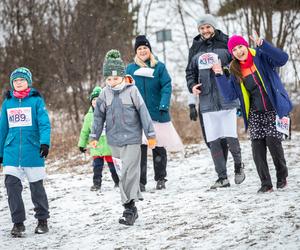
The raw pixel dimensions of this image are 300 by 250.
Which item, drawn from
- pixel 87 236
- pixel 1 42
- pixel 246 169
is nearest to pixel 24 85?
pixel 87 236

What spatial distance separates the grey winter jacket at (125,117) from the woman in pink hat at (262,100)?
1.16 meters

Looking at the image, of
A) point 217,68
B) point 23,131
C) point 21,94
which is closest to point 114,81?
point 21,94

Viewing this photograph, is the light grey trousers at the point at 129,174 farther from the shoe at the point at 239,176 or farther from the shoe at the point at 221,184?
the shoe at the point at 239,176

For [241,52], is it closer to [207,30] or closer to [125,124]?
[207,30]

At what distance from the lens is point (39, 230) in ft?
21.5

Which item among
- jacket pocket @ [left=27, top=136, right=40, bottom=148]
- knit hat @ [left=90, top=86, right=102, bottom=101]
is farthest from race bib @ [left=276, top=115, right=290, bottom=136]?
knit hat @ [left=90, top=86, right=102, bottom=101]

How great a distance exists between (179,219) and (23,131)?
191cm

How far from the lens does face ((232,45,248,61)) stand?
684 centimetres

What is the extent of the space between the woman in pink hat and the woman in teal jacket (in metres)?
1.64

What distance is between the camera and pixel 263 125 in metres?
6.85

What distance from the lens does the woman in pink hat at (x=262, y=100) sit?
6.72 m

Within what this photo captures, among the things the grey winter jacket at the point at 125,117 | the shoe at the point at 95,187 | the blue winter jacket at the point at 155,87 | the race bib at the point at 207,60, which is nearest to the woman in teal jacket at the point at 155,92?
the blue winter jacket at the point at 155,87

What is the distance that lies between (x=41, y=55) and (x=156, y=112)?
10696mm

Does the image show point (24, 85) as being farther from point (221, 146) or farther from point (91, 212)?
point (221, 146)
